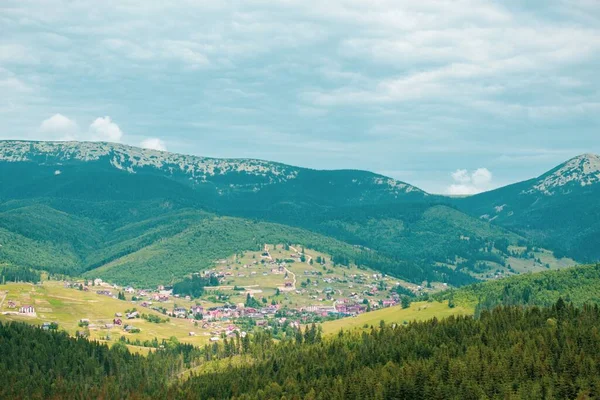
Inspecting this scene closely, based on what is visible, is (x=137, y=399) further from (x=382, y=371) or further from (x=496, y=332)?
(x=496, y=332)

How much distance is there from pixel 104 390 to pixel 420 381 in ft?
279

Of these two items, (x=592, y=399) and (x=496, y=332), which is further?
(x=496, y=332)

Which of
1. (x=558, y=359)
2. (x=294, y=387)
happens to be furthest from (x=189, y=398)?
(x=558, y=359)

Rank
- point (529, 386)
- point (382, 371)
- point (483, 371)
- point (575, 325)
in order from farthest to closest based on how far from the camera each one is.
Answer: point (575, 325), point (382, 371), point (483, 371), point (529, 386)

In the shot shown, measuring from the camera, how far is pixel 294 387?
17775cm

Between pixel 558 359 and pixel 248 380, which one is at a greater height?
pixel 558 359

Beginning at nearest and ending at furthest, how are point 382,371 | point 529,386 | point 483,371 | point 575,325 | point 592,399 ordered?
point 592,399
point 529,386
point 483,371
point 382,371
point 575,325

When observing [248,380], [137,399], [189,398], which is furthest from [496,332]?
[137,399]

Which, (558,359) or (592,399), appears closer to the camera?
(592,399)

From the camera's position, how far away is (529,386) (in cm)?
14788

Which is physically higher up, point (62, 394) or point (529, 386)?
point (529, 386)

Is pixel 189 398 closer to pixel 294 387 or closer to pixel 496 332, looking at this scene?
pixel 294 387

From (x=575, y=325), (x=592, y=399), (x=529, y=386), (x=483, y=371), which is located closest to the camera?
(x=592, y=399)

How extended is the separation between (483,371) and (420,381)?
1330 cm
